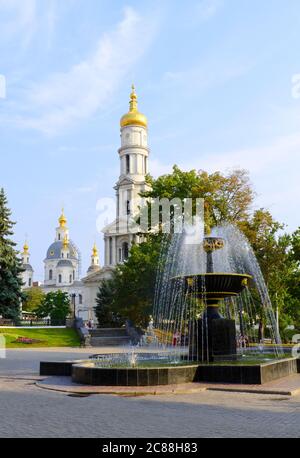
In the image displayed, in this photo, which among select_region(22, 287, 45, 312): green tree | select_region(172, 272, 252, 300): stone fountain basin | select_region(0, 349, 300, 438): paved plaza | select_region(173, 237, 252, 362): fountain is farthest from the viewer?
select_region(22, 287, 45, 312): green tree

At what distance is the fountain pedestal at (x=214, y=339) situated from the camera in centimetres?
1445

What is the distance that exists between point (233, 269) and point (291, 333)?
1095 centimetres

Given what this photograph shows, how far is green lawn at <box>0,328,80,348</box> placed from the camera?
3477 centimetres

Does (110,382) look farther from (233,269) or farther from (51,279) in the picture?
(51,279)

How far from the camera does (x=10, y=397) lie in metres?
10.6

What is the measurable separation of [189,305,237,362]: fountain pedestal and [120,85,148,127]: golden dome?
2523 inches

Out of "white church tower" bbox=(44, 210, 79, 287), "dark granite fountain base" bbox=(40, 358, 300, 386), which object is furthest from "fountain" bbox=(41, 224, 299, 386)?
"white church tower" bbox=(44, 210, 79, 287)

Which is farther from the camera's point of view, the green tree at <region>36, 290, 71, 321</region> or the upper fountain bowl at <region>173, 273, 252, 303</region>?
the green tree at <region>36, 290, 71, 321</region>

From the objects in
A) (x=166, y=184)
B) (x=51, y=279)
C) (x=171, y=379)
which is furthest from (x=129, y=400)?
(x=51, y=279)

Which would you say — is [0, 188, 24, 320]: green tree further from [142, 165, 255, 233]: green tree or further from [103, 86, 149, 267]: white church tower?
[103, 86, 149, 267]: white church tower

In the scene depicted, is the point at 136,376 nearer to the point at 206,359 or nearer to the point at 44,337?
the point at 206,359

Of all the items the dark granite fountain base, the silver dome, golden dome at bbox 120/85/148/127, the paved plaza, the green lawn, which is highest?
golden dome at bbox 120/85/148/127

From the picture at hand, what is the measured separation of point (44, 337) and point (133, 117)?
4503cm

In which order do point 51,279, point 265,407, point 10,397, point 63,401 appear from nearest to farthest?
1. point 265,407
2. point 63,401
3. point 10,397
4. point 51,279
